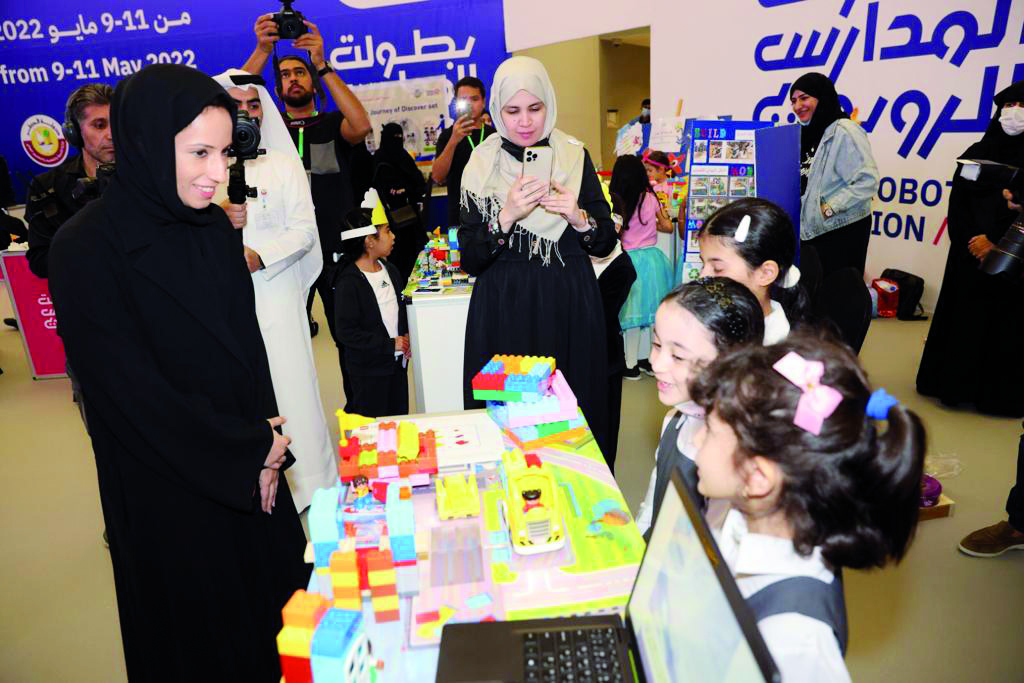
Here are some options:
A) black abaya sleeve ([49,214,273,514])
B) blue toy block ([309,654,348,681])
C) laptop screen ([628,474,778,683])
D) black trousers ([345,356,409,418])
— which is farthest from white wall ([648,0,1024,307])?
blue toy block ([309,654,348,681])

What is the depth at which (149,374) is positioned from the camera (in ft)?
4.61

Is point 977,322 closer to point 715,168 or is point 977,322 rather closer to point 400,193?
point 715,168

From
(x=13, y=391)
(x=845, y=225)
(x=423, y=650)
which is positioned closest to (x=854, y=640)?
(x=423, y=650)

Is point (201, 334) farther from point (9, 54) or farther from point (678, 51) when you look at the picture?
point (9, 54)

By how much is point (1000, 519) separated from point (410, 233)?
3.67m

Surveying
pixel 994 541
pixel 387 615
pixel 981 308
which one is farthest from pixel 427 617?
pixel 981 308

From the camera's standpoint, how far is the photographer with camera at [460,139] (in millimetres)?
3750

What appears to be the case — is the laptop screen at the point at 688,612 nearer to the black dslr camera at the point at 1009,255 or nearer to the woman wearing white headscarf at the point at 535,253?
the woman wearing white headscarf at the point at 535,253

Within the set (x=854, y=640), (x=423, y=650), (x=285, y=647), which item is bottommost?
(x=854, y=640)

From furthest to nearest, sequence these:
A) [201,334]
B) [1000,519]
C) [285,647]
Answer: [1000,519] < [201,334] < [285,647]

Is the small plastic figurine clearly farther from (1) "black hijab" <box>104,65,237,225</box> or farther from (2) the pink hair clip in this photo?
(2) the pink hair clip

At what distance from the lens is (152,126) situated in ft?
4.45

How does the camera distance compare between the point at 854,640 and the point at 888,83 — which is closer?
the point at 854,640

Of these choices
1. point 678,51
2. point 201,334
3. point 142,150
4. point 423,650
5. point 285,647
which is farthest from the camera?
point 678,51
